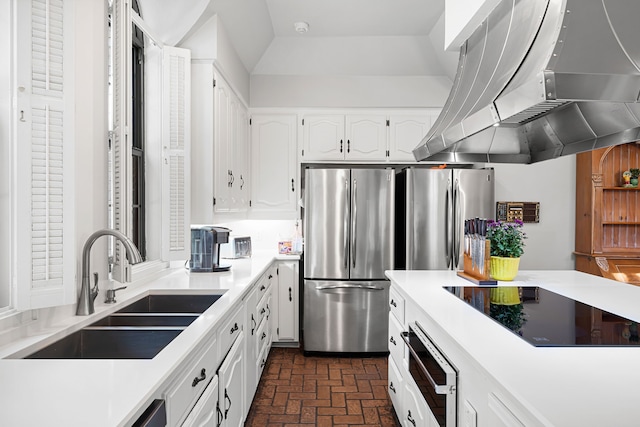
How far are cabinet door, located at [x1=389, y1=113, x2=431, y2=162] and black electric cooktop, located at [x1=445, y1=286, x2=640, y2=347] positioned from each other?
2.39 meters

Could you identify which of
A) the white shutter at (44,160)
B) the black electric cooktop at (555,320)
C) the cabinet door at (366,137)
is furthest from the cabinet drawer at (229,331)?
the cabinet door at (366,137)

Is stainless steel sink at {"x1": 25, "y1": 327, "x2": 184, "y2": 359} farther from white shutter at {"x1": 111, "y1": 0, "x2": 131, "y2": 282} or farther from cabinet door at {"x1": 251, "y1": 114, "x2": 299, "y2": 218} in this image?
cabinet door at {"x1": 251, "y1": 114, "x2": 299, "y2": 218}

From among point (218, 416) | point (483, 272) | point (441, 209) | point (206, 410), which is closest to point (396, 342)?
point (483, 272)

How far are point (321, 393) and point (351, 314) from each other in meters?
0.86

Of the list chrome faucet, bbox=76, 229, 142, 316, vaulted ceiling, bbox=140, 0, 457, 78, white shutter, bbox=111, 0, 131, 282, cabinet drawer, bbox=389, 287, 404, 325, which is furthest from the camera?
vaulted ceiling, bbox=140, 0, 457, 78

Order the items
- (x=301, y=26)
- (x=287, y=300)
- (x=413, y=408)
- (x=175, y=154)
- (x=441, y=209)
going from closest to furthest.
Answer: (x=413, y=408) → (x=175, y=154) → (x=441, y=209) → (x=301, y=26) → (x=287, y=300)

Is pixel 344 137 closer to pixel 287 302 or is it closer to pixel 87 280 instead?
pixel 287 302

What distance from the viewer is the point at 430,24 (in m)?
3.69

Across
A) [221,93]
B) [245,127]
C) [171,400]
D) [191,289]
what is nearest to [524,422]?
[171,400]

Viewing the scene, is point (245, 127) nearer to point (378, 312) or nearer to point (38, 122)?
point (378, 312)

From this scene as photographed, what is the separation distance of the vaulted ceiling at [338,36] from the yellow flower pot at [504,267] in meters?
2.27

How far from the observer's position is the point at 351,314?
12.1 ft

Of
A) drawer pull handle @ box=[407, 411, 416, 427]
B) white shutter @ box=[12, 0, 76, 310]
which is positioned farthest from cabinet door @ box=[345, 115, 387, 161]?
white shutter @ box=[12, 0, 76, 310]

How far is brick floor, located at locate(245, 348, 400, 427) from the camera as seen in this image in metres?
2.62
